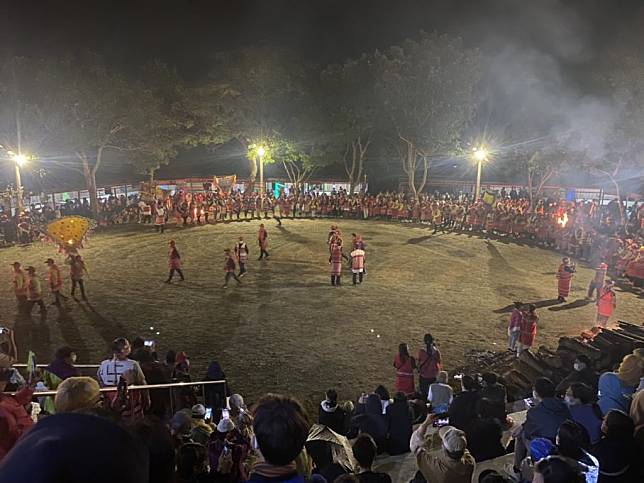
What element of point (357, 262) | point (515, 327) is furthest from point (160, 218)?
point (515, 327)

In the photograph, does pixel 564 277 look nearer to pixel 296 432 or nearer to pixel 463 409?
pixel 463 409

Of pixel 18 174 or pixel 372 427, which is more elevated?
pixel 18 174

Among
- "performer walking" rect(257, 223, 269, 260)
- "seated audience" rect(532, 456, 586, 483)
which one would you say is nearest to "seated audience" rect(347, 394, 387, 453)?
"seated audience" rect(532, 456, 586, 483)

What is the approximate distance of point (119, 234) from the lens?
2522 cm

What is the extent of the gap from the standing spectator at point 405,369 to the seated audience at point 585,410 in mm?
3300

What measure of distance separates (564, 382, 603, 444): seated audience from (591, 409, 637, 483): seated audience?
86cm

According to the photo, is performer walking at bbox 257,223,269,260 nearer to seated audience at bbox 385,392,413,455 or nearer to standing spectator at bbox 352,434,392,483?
seated audience at bbox 385,392,413,455

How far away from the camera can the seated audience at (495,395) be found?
6.26 metres

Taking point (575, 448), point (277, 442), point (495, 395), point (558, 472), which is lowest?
point (495, 395)

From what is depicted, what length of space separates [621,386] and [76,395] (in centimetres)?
592

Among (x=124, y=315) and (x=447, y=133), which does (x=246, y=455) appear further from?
(x=447, y=133)

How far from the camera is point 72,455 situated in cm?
116

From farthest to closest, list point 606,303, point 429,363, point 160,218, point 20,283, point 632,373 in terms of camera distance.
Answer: point 160,218
point 20,283
point 606,303
point 429,363
point 632,373

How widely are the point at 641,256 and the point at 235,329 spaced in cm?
1388
